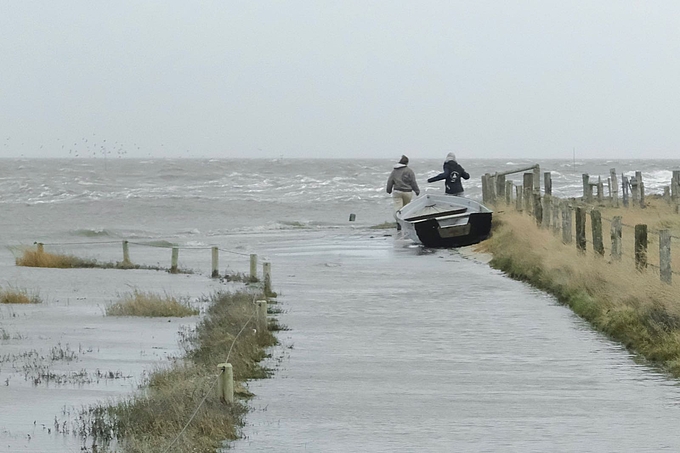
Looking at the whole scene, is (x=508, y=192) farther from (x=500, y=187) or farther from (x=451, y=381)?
(x=451, y=381)

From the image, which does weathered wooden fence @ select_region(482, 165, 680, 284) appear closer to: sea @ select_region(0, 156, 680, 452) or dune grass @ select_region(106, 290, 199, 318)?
sea @ select_region(0, 156, 680, 452)

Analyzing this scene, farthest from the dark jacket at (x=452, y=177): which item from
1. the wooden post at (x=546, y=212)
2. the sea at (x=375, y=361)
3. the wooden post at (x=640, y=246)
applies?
the wooden post at (x=640, y=246)

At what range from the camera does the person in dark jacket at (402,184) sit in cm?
3469

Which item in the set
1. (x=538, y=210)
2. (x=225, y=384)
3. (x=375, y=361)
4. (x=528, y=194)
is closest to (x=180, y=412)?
(x=225, y=384)

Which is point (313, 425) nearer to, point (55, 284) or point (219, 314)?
point (219, 314)

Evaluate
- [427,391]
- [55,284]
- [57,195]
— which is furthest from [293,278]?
[57,195]

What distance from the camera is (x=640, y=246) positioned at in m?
17.8

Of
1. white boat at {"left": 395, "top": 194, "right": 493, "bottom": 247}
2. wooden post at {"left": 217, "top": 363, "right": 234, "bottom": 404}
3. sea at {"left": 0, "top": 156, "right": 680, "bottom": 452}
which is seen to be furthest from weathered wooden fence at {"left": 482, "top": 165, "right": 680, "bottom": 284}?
wooden post at {"left": 217, "top": 363, "right": 234, "bottom": 404}

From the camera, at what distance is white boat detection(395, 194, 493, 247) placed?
101 feet

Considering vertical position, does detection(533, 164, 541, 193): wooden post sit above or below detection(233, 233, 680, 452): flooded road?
above

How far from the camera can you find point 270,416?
10430 mm

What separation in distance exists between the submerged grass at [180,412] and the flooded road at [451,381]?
0.76ft

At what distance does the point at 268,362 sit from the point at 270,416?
2.96 m

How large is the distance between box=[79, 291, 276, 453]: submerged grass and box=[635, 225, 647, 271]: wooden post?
6267 millimetres
